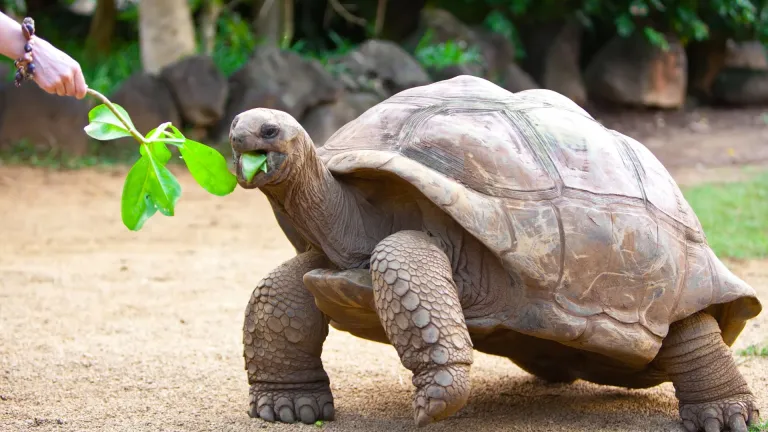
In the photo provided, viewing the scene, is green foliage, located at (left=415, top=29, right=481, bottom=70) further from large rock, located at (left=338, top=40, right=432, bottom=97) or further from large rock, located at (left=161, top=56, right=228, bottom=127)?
large rock, located at (left=161, top=56, right=228, bottom=127)

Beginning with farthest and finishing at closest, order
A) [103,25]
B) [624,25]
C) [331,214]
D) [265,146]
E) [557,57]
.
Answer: [557,57] → [624,25] → [103,25] → [331,214] → [265,146]

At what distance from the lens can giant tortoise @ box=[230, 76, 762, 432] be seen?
8.35 feet

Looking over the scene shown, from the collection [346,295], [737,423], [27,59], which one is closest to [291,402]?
[346,295]

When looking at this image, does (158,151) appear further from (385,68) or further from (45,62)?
(385,68)

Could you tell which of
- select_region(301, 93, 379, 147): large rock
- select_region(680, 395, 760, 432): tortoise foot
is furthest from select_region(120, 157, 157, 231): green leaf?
select_region(301, 93, 379, 147): large rock

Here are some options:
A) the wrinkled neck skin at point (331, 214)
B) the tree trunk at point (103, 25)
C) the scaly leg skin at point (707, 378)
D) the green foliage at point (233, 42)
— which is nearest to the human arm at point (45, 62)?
the wrinkled neck skin at point (331, 214)

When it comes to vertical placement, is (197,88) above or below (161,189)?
below

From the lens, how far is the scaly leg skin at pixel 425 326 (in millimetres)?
2447

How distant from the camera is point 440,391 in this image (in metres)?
2.43

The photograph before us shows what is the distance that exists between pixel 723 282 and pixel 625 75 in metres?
9.62

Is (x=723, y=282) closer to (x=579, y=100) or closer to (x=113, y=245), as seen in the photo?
(x=113, y=245)

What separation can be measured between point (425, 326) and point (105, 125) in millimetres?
1074

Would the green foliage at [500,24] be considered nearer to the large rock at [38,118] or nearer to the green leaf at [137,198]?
the large rock at [38,118]

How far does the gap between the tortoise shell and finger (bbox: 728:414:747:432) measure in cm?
35
